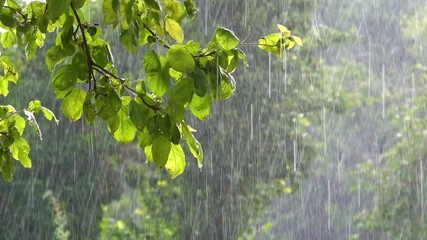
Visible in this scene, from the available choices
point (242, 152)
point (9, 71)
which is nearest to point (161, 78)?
point (9, 71)

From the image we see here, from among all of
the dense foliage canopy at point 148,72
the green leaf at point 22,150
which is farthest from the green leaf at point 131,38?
the green leaf at point 22,150

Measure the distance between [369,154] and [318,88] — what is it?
6.43ft

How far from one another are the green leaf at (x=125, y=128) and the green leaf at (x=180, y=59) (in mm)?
177

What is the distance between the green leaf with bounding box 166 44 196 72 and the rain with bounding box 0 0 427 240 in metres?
7.03

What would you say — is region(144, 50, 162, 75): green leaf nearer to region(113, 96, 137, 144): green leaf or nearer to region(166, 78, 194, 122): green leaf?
region(166, 78, 194, 122): green leaf

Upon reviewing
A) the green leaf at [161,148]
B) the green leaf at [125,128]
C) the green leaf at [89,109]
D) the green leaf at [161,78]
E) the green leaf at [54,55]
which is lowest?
the green leaf at [161,148]

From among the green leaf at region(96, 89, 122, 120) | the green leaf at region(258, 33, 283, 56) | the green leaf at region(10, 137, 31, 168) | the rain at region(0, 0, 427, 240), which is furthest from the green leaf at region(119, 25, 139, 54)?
the rain at region(0, 0, 427, 240)

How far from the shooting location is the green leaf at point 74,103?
3.97 feet

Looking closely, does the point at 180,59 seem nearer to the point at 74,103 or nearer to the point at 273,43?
the point at 74,103

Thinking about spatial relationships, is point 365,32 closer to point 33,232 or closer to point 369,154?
point 369,154

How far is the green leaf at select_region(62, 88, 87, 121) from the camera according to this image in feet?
3.97

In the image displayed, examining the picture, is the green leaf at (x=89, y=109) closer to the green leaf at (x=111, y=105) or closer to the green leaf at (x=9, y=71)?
the green leaf at (x=111, y=105)

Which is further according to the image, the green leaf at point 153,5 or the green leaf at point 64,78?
the green leaf at point 64,78

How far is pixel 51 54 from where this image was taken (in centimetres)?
121
